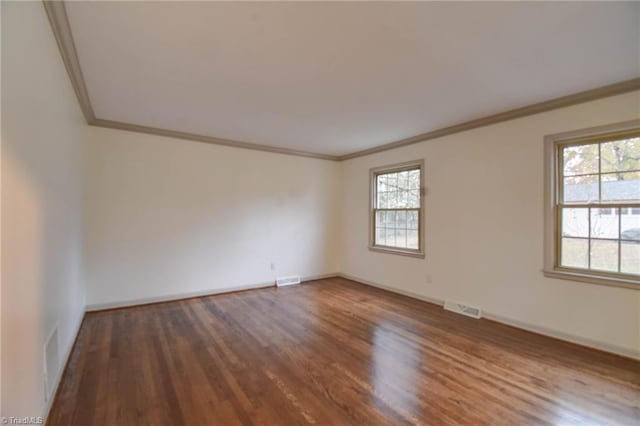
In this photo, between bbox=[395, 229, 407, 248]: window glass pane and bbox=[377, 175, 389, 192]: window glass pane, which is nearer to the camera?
bbox=[395, 229, 407, 248]: window glass pane

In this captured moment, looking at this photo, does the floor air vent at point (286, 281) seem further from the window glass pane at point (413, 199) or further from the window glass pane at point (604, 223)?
the window glass pane at point (604, 223)

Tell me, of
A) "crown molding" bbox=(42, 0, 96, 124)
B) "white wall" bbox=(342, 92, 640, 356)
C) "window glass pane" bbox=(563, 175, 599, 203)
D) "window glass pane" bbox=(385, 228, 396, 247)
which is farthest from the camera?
"window glass pane" bbox=(385, 228, 396, 247)

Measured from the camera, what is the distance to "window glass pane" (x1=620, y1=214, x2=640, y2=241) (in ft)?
8.90

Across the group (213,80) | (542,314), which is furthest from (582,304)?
(213,80)

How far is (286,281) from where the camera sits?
212 inches

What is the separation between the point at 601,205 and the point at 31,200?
446cm

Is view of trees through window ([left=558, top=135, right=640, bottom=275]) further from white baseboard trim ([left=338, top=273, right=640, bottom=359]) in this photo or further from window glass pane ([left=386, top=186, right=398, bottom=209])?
window glass pane ([left=386, top=186, right=398, bottom=209])

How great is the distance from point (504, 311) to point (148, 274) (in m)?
4.60

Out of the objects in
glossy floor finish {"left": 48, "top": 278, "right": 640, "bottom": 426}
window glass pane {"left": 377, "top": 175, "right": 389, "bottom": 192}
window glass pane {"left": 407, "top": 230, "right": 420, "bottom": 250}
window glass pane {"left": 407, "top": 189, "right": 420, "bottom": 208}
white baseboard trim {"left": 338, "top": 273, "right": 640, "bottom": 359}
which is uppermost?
window glass pane {"left": 377, "top": 175, "right": 389, "bottom": 192}

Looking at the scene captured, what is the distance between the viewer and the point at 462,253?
3.97 m

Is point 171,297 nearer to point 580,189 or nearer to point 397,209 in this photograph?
point 397,209

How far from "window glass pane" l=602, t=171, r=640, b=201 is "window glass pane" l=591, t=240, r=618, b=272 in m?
0.43

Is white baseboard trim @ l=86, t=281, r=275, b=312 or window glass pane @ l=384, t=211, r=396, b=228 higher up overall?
window glass pane @ l=384, t=211, r=396, b=228

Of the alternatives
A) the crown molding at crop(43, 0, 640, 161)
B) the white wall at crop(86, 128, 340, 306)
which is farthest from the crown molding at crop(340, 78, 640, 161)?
the white wall at crop(86, 128, 340, 306)
